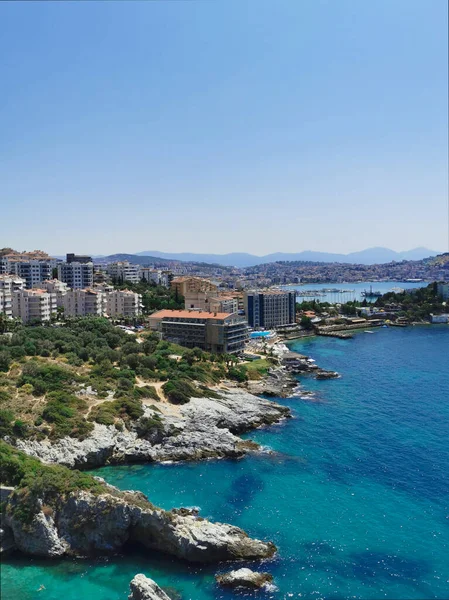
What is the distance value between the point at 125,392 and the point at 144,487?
9.96 metres

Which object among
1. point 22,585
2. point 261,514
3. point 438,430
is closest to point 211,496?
point 261,514

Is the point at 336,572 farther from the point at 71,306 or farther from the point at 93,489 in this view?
the point at 71,306

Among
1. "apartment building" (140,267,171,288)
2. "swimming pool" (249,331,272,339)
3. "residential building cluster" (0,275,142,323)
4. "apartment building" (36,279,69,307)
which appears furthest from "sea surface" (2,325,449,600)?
"apartment building" (140,267,171,288)

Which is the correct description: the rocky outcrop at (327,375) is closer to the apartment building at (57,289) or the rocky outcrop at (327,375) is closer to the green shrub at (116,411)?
the green shrub at (116,411)

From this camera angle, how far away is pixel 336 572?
18.4 metres

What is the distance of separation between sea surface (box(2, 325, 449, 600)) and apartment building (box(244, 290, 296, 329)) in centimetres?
3765

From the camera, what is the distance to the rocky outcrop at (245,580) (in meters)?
17.5

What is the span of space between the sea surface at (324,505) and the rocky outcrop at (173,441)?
1.02m

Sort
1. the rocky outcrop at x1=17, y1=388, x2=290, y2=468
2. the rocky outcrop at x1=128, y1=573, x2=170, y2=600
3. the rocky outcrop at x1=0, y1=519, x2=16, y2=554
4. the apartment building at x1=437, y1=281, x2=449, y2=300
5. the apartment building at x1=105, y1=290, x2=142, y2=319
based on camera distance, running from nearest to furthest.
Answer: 1. the rocky outcrop at x1=128, y1=573, x2=170, y2=600
2. the rocky outcrop at x1=0, y1=519, x2=16, y2=554
3. the rocky outcrop at x1=17, y1=388, x2=290, y2=468
4. the apartment building at x1=105, y1=290, x2=142, y2=319
5. the apartment building at x1=437, y1=281, x2=449, y2=300

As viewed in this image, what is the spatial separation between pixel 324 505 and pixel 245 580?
7.13m

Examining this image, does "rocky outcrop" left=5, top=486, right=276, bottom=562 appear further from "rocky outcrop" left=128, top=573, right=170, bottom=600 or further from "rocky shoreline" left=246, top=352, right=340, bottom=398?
"rocky shoreline" left=246, top=352, right=340, bottom=398

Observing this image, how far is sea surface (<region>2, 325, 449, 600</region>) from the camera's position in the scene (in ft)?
57.6

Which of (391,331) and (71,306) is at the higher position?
(71,306)

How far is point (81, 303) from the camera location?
66188 mm
